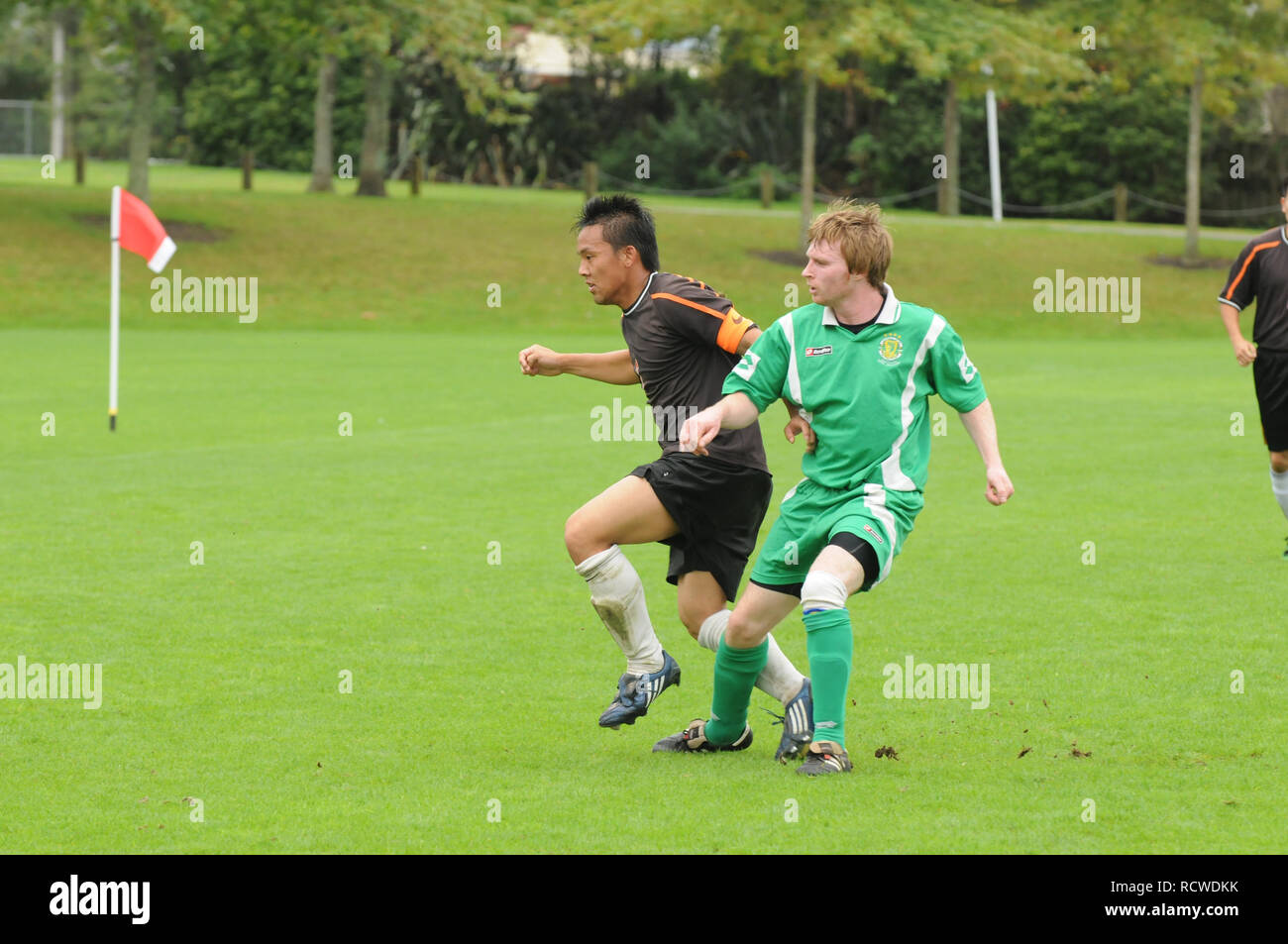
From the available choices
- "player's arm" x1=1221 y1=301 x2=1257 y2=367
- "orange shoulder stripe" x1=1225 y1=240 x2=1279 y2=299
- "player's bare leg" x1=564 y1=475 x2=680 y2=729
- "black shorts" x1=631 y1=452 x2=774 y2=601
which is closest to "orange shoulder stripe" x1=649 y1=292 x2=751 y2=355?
"black shorts" x1=631 y1=452 x2=774 y2=601

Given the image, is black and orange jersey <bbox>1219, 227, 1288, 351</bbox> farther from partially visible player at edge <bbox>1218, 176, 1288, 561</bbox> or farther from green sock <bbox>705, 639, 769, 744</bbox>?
green sock <bbox>705, 639, 769, 744</bbox>

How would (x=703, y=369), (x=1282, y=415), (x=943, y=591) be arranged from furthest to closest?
(x=1282, y=415)
(x=943, y=591)
(x=703, y=369)

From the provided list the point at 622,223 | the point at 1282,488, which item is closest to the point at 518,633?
the point at 622,223

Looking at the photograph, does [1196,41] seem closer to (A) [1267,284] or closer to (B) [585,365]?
(A) [1267,284]

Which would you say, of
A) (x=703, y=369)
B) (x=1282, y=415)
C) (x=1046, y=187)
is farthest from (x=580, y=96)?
(x=703, y=369)

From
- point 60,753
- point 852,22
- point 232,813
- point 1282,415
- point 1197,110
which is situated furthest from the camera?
point 1197,110

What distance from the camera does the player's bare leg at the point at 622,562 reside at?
662cm

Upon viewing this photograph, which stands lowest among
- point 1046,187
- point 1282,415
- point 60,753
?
point 60,753

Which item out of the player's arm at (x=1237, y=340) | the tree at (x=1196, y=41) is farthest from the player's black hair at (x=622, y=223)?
the tree at (x=1196, y=41)

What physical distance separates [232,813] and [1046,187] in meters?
51.5

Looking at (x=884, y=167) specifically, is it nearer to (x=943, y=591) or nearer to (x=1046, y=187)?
(x=1046, y=187)

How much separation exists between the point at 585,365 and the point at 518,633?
6.31 ft

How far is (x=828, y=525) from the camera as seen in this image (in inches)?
238

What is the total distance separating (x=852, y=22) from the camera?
3728cm
